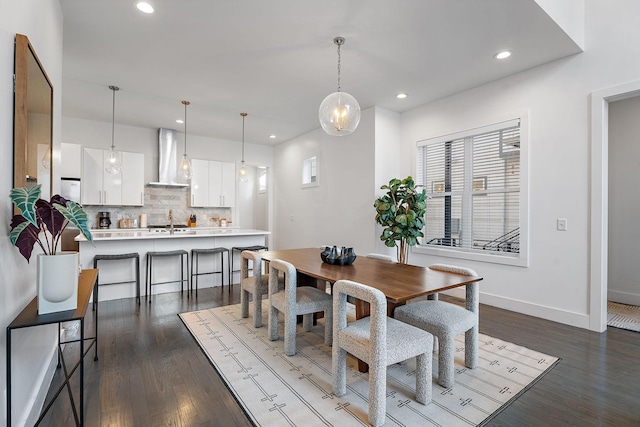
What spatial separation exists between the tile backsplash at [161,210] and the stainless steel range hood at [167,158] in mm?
293

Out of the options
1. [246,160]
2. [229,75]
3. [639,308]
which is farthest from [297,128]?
[639,308]

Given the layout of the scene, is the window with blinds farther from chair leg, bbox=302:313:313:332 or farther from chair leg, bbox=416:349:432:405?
chair leg, bbox=416:349:432:405

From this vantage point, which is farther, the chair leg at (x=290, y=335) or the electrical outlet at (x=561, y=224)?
the electrical outlet at (x=561, y=224)

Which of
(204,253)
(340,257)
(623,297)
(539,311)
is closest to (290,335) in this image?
(340,257)

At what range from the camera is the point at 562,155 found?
340cm

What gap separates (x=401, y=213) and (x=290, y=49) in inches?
99.0

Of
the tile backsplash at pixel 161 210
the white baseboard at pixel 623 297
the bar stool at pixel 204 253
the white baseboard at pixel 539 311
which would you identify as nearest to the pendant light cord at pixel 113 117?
the tile backsplash at pixel 161 210

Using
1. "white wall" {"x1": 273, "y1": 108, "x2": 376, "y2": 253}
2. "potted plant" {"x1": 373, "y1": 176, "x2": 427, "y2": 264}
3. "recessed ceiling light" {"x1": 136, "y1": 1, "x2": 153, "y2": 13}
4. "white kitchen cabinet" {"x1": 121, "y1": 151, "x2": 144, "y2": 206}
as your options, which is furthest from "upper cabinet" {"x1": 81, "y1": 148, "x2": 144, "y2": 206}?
"potted plant" {"x1": 373, "y1": 176, "x2": 427, "y2": 264}

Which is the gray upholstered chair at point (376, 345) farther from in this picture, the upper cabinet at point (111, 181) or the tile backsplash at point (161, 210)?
the tile backsplash at point (161, 210)

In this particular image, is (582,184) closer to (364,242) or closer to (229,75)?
(364,242)

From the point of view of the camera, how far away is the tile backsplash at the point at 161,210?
6.15 m

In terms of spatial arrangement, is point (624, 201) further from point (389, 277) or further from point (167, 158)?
point (167, 158)

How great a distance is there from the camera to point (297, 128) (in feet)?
20.6

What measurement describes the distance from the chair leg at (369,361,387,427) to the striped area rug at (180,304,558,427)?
80 millimetres
